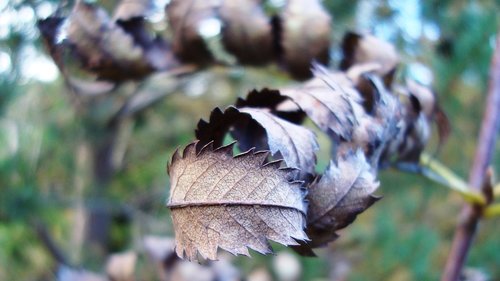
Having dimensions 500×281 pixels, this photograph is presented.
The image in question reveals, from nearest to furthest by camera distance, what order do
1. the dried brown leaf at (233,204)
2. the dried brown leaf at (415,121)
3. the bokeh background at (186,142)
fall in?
1. the dried brown leaf at (233,204)
2. the dried brown leaf at (415,121)
3. the bokeh background at (186,142)

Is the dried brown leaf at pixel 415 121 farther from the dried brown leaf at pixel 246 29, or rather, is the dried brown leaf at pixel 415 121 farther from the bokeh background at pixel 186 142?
the bokeh background at pixel 186 142

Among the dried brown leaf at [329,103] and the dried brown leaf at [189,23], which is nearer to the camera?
the dried brown leaf at [329,103]

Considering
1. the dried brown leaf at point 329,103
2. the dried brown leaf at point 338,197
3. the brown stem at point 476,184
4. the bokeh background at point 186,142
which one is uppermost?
the dried brown leaf at point 329,103

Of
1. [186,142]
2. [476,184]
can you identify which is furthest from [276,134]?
[186,142]

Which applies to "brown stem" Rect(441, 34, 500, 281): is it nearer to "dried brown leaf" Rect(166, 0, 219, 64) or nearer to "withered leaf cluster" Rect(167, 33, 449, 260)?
"withered leaf cluster" Rect(167, 33, 449, 260)

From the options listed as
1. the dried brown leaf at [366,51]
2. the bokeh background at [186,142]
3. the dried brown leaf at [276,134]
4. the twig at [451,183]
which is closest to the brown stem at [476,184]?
the twig at [451,183]

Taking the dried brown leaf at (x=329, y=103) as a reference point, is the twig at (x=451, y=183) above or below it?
below

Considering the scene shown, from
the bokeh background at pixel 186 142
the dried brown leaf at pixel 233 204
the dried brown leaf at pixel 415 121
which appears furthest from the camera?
the bokeh background at pixel 186 142
